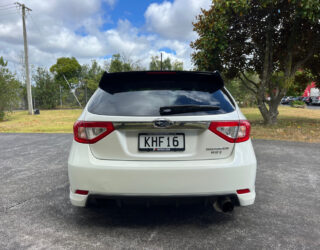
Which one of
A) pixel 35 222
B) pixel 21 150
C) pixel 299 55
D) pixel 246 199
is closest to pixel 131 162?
pixel 246 199

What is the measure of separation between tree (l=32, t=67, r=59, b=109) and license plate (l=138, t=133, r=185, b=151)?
3549 cm

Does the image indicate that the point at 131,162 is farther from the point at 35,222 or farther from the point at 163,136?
the point at 35,222

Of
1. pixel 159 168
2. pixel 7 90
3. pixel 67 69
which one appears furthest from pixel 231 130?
pixel 67 69

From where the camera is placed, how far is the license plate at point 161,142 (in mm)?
2301

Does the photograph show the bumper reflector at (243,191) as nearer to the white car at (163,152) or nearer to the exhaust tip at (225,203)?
the white car at (163,152)

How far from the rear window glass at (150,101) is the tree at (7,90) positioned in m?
18.3

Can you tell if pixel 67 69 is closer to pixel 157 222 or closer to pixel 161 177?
pixel 157 222

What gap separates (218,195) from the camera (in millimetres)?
2303

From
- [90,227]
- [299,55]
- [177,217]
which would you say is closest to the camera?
[90,227]

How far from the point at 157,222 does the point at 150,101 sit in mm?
1274

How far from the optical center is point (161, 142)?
2305 millimetres

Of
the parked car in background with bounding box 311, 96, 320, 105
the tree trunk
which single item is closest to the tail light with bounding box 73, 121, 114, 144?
the tree trunk

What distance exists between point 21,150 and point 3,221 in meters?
4.51

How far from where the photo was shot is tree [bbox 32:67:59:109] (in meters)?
34.5
